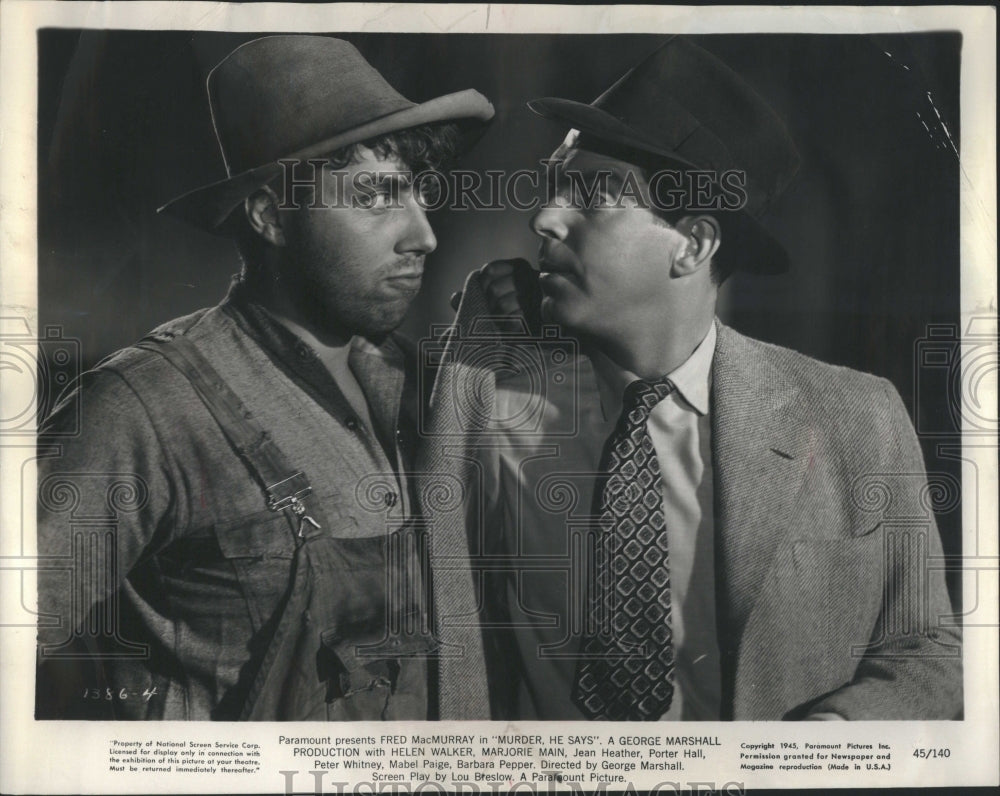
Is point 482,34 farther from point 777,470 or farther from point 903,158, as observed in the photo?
point 777,470

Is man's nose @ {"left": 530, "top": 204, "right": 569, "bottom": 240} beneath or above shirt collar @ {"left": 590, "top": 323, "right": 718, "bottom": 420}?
above

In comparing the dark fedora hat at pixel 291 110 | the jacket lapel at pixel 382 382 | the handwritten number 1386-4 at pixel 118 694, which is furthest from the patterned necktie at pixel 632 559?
the handwritten number 1386-4 at pixel 118 694

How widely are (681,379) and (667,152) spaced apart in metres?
0.54

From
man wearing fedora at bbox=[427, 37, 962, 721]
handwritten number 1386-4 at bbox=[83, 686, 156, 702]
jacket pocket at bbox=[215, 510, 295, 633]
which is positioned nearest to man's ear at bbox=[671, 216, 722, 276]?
man wearing fedora at bbox=[427, 37, 962, 721]

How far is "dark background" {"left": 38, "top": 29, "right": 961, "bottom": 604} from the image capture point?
2.14 meters

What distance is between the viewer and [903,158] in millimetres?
2213

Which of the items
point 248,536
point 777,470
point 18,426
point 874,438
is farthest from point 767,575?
point 18,426

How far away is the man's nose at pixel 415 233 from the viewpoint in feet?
6.89

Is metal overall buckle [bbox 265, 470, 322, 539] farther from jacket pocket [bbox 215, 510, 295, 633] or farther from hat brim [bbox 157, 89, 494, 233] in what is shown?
hat brim [bbox 157, 89, 494, 233]

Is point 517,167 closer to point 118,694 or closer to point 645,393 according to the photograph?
point 645,393

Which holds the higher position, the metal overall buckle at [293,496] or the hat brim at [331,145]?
the hat brim at [331,145]

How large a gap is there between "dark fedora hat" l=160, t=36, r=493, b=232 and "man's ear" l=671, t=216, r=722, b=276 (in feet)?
1.81

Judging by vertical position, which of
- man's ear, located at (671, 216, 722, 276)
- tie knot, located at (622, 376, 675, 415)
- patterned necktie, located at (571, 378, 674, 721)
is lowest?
patterned necktie, located at (571, 378, 674, 721)

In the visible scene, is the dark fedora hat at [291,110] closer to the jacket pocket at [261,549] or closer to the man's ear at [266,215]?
the man's ear at [266,215]
